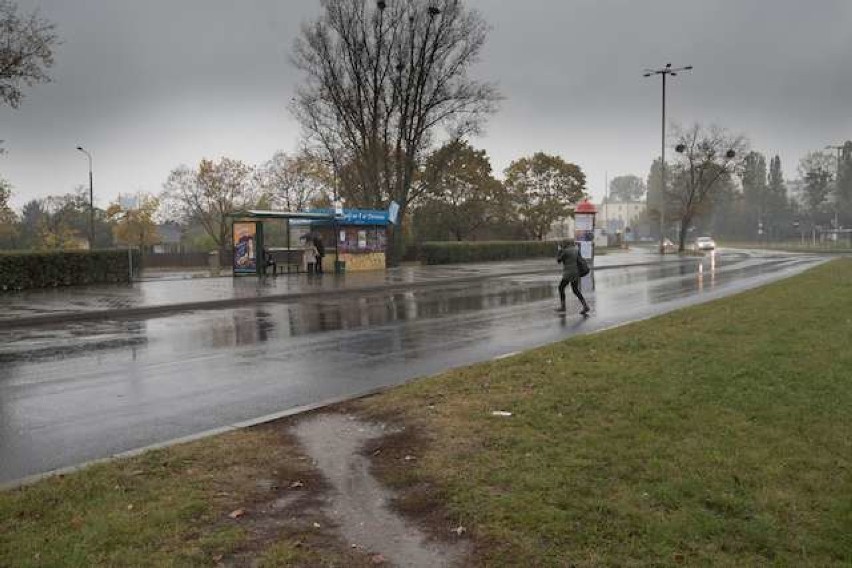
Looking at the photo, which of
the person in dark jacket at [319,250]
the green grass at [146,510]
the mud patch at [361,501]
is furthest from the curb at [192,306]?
the green grass at [146,510]

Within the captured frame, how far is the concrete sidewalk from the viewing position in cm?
1602

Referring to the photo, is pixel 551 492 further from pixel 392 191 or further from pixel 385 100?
pixel 392 191

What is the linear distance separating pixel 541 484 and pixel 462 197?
158ft

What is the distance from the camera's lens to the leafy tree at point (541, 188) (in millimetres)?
56875

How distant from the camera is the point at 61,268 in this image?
23.0m

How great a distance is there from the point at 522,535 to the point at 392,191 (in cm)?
3986

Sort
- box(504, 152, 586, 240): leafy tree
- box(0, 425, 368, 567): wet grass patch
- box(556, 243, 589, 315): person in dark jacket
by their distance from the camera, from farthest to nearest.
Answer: box(504, 152, 586, 240): leafy tree < box(556, 243, 589, 315): person in dark jacket < box(0, 425, 368, 567): wet grass patch

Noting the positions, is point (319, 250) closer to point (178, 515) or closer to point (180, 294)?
point (180, 294)

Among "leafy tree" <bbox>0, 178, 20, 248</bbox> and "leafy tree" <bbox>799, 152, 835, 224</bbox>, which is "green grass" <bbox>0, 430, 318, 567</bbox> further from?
"leafy tree" <bbox>799, 152, 835, 224</bbox>

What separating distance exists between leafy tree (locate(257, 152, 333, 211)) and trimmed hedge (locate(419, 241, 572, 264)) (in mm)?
17938

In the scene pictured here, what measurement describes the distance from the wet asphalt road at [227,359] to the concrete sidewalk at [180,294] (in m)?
1.12

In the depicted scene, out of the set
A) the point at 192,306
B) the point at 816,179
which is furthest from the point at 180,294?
the point at 816,179

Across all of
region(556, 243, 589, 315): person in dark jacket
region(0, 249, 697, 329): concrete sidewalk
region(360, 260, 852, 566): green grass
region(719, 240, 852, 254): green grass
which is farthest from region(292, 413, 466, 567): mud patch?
region(719, 240, 852, 254): green grass

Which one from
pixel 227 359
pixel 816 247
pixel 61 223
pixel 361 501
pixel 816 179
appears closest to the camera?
pixel 361 501
